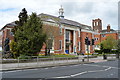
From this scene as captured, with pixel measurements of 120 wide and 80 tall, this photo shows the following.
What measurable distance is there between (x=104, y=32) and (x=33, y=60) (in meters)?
61.8

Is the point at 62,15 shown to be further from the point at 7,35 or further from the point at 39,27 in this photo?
the point at 39,27

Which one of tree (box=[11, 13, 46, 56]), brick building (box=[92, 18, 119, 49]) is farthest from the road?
brick building (box=[92, 18, 119, 49])

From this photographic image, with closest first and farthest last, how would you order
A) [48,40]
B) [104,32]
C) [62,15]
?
[48,40], [62,15], [104,32]

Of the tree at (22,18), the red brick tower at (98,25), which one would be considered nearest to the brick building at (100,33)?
the red brick tower at (98,25)

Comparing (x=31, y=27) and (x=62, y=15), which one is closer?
(x=31, y=27)

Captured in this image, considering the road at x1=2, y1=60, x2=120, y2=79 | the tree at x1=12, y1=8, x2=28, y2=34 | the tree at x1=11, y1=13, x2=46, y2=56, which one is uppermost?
the tree at x1=12, y1=8, x2=28, y2=34

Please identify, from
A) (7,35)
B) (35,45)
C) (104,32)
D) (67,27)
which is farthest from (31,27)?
(104,32)

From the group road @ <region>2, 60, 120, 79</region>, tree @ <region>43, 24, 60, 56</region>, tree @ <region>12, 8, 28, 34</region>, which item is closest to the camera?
road @ <region>2, 60, 120, 79</region>

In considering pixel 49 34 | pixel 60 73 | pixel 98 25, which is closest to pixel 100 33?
pixel 98 25

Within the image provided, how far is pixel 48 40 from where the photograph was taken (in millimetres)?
26141

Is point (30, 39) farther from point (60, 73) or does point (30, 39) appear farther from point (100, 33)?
point (100, 33)

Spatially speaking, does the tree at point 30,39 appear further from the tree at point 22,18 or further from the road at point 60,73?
the road at point 60,73

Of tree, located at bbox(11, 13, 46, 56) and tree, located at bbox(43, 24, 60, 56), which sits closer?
tree, located at bbox(11, 13, 46, 56)

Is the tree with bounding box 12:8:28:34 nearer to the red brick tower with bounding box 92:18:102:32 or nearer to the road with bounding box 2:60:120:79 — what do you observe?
the road with bounding box 2:60:120:79
